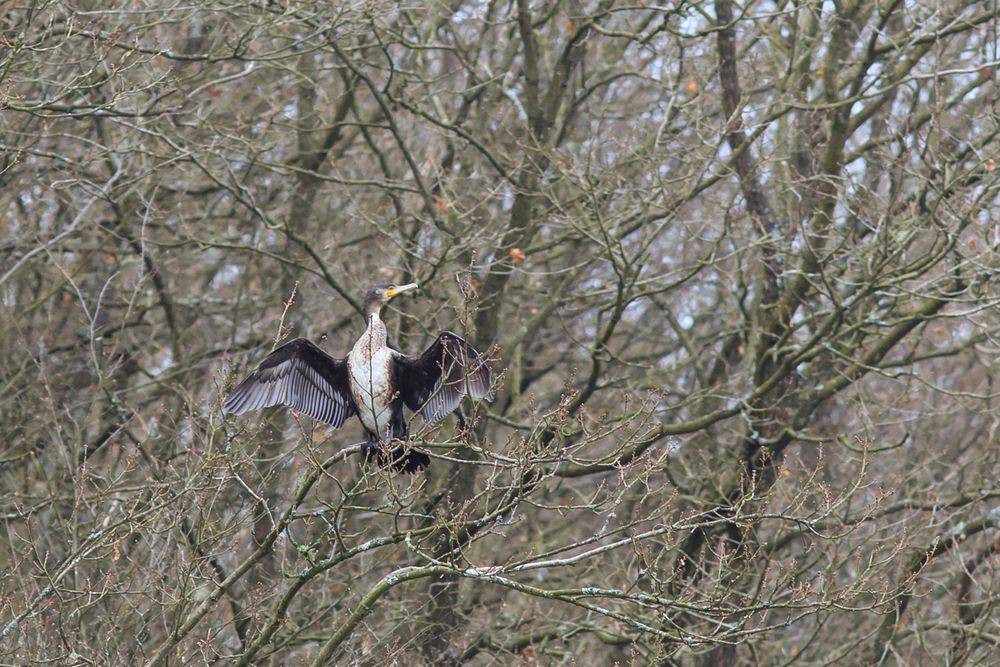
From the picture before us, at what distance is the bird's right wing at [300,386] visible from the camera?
7184 millimetres

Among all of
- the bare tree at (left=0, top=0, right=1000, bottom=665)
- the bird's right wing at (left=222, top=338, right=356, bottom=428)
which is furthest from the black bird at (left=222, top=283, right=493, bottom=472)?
the bare tree at (left=0, top=0, right=1000, bottom=665)

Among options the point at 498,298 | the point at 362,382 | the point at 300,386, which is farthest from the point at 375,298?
the point at 498,298

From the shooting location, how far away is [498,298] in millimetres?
9078

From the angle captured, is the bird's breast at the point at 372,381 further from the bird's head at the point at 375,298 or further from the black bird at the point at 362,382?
the bird's head at the point at 375,298

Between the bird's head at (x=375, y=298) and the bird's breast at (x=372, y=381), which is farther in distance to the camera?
the bird's head at (x=375, y=298)

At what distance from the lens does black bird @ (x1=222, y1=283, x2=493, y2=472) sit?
7211 mm

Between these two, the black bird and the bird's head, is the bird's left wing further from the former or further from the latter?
the bird's head

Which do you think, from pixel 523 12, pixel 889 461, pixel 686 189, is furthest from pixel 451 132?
pixel 889 461

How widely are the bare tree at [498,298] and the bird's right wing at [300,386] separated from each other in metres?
0.17

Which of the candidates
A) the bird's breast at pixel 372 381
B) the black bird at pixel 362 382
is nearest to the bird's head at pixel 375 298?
the black bird at pixel 362 382

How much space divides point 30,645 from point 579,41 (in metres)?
5.48

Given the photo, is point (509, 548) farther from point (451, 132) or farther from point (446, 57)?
point (446, 57)

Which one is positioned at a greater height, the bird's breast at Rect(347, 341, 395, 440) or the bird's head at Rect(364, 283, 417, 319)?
the bird's head at Rect(364, 283, 417, 319)

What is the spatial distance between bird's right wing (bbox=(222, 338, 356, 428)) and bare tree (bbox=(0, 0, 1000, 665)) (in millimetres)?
171
